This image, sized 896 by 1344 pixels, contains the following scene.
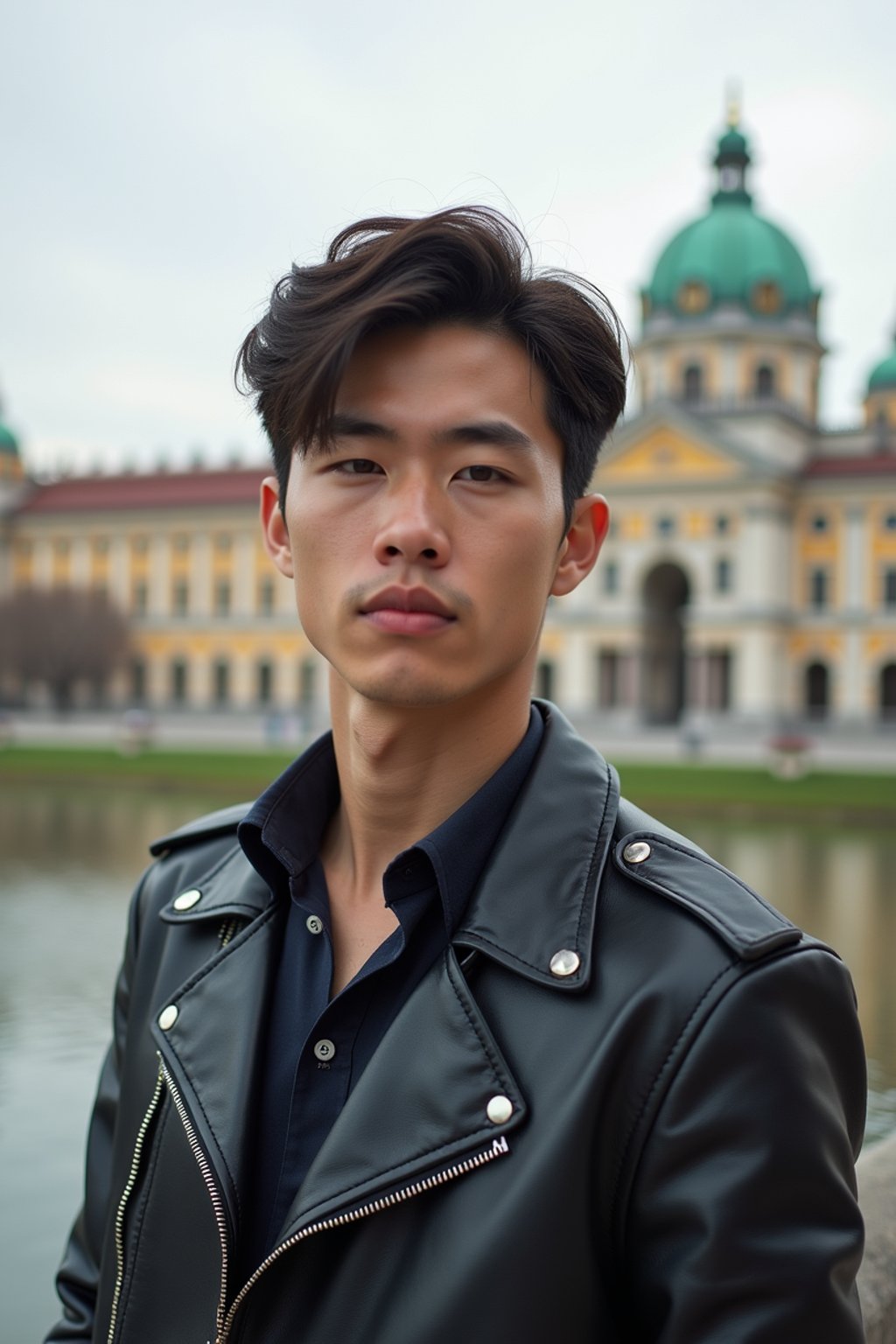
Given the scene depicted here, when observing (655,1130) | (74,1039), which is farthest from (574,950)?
(74,1039)

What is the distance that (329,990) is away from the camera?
193cm

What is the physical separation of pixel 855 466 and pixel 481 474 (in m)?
54.0

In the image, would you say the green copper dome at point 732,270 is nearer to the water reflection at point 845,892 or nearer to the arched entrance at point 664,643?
the arched entrance at point 664,643

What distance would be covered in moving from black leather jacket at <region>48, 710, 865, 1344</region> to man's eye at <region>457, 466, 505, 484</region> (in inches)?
18.3

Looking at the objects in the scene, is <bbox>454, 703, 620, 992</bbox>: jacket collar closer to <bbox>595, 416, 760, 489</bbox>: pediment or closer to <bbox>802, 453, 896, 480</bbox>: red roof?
<bbox>595, 416, 760, 489</bbox>: pediment

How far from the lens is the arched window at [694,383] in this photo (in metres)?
55.4

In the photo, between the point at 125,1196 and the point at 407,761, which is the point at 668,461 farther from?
the point at 125,1196

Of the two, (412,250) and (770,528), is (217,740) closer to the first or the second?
(770,528)

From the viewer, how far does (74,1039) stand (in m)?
7.30

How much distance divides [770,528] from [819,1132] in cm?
5208

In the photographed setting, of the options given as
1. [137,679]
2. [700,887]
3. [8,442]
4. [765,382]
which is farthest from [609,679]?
[700,887]

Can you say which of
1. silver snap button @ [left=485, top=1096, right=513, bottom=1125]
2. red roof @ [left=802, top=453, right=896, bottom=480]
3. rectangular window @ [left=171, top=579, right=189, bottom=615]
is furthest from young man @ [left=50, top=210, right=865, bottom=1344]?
rectangular window @ [left=171, top=579, right=189, bottom=615]

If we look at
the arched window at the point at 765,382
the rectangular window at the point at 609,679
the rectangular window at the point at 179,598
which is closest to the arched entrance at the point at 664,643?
the rectangular window at the point at 609,679

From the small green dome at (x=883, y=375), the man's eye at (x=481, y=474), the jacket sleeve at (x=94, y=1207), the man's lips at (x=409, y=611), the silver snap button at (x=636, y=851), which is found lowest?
the jacket sleeve at (x=94, y=1207)
